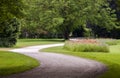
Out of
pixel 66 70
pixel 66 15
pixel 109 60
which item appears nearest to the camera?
pixel 66 70

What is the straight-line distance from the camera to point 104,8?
68312 millimetres

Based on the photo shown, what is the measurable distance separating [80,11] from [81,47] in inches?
1058

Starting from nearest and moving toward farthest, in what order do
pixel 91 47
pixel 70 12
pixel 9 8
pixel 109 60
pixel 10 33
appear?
pixel 109 60 < pixel 9 8 < pixel 91 47 < pixel 10 33 < pixel 70 12

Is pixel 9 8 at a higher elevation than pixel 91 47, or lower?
higher

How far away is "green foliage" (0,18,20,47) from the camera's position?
4325 cm

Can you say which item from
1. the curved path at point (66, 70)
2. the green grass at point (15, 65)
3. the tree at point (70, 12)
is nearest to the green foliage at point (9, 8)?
the green grass at point (15, 65)

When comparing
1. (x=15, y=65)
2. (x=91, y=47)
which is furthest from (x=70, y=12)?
(x=15, y=65)

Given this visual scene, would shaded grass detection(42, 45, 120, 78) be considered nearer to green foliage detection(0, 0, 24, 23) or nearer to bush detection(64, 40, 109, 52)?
bush detection(64, 40, 109, 52)

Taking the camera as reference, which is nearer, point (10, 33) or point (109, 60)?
point (109, 60)

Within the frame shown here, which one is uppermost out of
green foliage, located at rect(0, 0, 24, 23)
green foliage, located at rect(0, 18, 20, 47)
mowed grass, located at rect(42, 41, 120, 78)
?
green foliage, located at rect(0, 0, 24, 23)

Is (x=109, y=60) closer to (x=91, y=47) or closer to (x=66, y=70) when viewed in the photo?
(x=66, y=70)

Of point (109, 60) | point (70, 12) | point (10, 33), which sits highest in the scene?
point (70, 12)

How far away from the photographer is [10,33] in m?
43.6

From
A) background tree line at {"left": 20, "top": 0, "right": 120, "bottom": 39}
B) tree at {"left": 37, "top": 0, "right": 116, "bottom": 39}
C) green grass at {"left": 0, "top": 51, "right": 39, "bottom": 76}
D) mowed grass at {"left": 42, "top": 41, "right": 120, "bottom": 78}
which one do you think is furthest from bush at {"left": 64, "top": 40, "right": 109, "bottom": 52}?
tree at {"left": 37, "top": 0, "right": 116, "bottom": 39}
